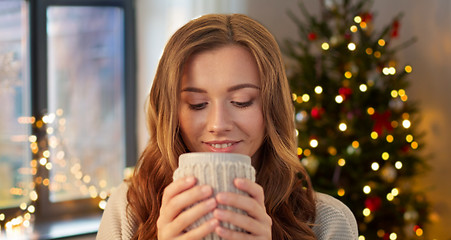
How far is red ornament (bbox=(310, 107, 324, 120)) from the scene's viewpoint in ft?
9.12

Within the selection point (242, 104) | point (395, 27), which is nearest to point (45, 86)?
point (395, 27)

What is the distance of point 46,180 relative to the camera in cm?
289

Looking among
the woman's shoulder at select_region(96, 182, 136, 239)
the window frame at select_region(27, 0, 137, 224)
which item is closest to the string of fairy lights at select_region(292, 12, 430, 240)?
the window frame at select_region(27, 0, 137, 224)

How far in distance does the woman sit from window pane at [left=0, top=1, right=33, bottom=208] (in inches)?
74.1

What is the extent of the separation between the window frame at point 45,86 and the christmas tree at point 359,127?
105cm

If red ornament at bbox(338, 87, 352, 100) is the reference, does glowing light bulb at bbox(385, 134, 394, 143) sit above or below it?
below

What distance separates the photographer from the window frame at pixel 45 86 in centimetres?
290

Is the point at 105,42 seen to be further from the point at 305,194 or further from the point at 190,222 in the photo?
the point at 190,222

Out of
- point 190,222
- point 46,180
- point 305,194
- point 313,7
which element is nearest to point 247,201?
point 190,222

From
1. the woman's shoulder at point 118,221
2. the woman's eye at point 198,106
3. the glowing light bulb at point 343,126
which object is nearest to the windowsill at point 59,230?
the glowing light bulb at point 343,126

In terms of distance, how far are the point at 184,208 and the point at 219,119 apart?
0.84ft

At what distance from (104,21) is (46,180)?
1049 millimetres

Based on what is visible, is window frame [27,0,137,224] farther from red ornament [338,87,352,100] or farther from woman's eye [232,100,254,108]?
woman's eye [232,100,254,108]

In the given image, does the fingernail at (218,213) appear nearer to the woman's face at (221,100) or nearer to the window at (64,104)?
the woman's face at (221,100)
